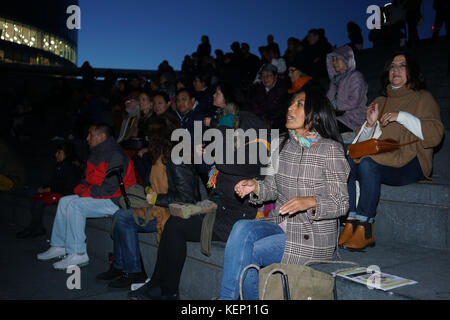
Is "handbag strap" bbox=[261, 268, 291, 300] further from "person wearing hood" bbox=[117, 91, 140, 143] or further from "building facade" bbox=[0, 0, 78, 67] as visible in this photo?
"building facade" bbox=[0, 0, 78, 67]

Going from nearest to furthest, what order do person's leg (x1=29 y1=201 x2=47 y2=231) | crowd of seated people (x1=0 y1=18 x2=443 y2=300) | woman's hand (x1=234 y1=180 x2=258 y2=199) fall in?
crowd of seated people (x1=0 y1=18 x2=443 y2=300), woman's hand (x1=234 y1=180 x2=258 y2=199), person's leg (x1=29 y1=201 x2=47 y2=231)

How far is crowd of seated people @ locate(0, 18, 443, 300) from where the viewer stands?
3.07m

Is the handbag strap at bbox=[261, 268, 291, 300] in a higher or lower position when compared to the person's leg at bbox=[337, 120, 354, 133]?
lower

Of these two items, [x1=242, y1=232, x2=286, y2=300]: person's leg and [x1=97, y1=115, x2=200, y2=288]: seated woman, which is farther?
[x1=97, y1=115, x2=200, y2=288]: seated woman

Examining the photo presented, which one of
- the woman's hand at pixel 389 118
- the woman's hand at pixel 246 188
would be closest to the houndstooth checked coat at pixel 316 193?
the woman's hand at pixel 246 188

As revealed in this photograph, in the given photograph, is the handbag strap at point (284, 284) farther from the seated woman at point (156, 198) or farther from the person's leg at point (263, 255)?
the seated woman at point (156, 198)

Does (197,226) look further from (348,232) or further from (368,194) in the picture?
(368,194)

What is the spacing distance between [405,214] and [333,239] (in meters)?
1.29

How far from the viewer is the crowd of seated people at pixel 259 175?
307cm

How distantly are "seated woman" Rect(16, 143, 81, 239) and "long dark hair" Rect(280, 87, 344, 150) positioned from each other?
4.85 m

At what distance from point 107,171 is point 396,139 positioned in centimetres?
335

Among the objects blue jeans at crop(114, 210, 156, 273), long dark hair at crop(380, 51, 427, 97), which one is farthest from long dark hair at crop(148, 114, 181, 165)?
long dark hair at crop(380, 51, 427, 97)

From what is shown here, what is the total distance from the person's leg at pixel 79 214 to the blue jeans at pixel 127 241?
28.9 inches
